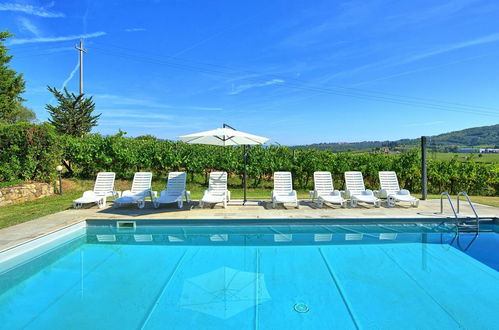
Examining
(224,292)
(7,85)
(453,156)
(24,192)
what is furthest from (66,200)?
(7,85)

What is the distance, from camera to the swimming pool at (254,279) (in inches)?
129

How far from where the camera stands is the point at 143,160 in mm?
12617

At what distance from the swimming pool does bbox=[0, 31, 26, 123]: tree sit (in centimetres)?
2106

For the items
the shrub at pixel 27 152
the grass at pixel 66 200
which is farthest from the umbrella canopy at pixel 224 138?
the shrub at pixel 27 152

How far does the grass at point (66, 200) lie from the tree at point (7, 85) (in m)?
13.7

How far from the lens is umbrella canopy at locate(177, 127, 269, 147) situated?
755 centimetres

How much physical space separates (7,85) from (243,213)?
23772 millimetres

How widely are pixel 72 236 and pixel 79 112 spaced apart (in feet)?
84.9

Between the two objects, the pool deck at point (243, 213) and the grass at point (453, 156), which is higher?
the grass at point (453, 156)

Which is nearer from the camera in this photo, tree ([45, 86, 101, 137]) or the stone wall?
the stone wall

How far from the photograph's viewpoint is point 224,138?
25.9 feet

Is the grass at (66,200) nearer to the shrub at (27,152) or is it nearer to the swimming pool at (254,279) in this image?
the shrub at (27,152)

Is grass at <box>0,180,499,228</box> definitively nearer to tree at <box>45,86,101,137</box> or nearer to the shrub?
the shrub

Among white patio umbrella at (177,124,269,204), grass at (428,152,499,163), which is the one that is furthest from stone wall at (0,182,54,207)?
grass at (428,152,499,163)
